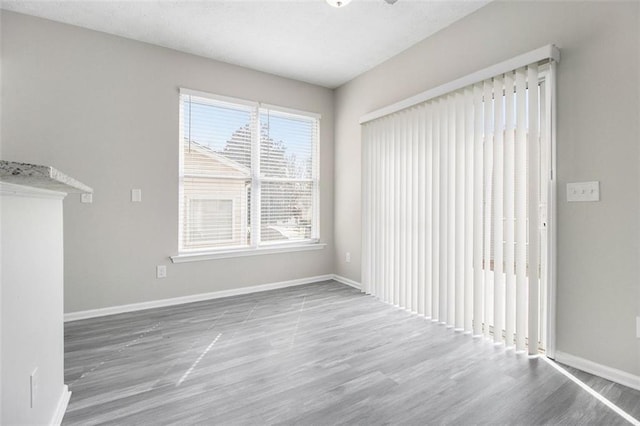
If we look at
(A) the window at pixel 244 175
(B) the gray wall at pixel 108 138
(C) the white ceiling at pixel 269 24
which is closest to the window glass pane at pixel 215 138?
(A) the window at pixel 244 175

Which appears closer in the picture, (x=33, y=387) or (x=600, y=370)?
(x=33, y=387)

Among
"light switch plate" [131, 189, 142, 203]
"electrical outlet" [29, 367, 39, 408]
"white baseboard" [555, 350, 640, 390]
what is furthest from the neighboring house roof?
"white baseboard" [555, 350, 640, 390]

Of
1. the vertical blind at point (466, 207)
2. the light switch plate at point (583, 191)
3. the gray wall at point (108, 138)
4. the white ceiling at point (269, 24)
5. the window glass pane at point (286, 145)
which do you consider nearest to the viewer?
the light switch plate at point (583, 191)

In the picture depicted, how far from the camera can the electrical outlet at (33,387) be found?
3.91ft

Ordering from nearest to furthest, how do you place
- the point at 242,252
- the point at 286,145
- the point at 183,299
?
the point at 183,299, the point at 242,252, the point at 286,145

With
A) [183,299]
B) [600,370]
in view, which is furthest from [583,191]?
[183,299]

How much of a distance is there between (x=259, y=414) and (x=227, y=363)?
0.63 metres

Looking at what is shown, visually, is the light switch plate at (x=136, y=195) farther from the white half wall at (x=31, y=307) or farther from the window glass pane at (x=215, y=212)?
the white half wall at (x=31, y=307)

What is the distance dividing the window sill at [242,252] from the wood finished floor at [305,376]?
0.69 m

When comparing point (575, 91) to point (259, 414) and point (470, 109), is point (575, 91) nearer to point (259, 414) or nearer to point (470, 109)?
point (470, 109)

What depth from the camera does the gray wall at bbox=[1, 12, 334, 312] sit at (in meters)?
2.86

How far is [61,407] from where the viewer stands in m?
1.62

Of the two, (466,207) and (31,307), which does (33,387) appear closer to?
(31,307)

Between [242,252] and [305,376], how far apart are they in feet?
7.01
